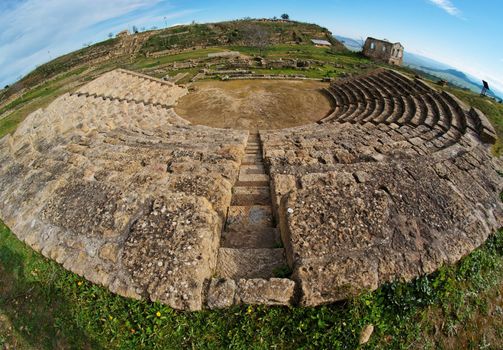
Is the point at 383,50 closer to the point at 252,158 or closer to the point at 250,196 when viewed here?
the point at 252,158

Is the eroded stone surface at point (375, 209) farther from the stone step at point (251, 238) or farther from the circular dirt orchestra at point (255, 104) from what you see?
the circular dirt orchestra at point (255, 104)

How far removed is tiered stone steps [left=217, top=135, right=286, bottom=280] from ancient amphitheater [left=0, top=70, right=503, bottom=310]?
0.03 metres

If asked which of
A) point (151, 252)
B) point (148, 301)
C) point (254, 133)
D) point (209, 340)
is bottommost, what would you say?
point (254, 133)

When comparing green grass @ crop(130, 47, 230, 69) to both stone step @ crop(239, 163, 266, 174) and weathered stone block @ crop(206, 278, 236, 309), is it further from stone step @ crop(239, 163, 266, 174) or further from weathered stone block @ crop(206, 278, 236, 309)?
weathered stone block @ crop(206, 278, 236, 309)

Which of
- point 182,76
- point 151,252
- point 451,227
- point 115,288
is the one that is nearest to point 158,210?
point 151,252

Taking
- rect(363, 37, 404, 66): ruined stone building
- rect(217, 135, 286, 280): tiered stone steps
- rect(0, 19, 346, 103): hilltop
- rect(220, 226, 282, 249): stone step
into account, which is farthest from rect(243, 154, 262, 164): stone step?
rect(363, 37, 404, 66): ruined stone building

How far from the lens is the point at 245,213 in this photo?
6578 millimetres

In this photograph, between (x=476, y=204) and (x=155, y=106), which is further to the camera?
(x=155, y=106)

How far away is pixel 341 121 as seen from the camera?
15.5 meters

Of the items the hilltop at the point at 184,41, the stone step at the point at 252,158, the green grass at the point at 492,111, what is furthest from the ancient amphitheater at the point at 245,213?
the hilltop at the point at 184,41

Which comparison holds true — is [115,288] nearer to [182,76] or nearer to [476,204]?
[476,204]

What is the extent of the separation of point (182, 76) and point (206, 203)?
21919 mm

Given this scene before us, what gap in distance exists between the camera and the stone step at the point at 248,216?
20.6 feet

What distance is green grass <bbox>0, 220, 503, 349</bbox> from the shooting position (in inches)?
172
